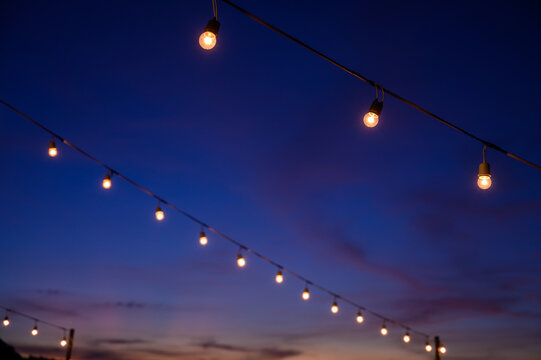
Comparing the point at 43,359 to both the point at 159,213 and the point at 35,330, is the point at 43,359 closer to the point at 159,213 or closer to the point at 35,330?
the point at 35,330

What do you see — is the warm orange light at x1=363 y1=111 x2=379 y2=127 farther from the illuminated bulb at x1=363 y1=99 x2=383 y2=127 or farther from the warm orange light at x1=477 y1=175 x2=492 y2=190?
the warm orange light at x1=477 y1=175 x2=492 y2=190

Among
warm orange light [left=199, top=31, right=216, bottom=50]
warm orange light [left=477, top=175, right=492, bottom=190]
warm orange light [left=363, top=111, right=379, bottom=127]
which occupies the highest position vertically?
warm orange light [left=199, top=31, right=216, bottom=50]

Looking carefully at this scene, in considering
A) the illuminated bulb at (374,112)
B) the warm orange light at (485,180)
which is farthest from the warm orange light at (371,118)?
the warm orange light at (485,180)

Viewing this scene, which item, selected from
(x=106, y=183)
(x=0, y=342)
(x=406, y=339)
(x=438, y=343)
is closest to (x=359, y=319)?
(x=406, y=339)

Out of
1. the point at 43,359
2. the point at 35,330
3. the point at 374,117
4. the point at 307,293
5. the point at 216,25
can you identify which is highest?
the point at 216,25

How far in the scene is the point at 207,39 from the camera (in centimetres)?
390

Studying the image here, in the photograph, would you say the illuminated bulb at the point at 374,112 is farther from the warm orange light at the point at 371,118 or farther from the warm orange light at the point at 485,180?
the warm orange light at the point at 485,180

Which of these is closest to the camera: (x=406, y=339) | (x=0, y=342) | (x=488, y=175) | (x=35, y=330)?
(x=488, y=175)

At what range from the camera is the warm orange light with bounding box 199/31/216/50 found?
387 cm

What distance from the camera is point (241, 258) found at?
1028 centimetres

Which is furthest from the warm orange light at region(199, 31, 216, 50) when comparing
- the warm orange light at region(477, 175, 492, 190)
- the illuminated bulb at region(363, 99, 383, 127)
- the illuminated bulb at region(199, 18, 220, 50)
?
the warm orange light at region(477, 175, 492, 190)

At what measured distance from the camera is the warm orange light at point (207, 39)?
152 inches

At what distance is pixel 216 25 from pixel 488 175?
11.3ft

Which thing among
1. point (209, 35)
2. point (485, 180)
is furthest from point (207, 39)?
point (485, 180)
